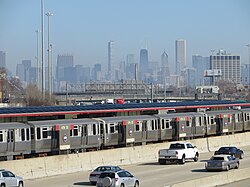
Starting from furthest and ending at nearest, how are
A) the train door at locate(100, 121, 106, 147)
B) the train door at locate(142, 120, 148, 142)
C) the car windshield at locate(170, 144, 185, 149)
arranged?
the train door at locate(142, 120, 148, 142) < the train door at locate(100, 121, 106, 147) < the car windshield at locate(170, 144, 185, 149)

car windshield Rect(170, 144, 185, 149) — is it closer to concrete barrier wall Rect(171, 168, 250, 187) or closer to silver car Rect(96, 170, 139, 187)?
concrete barrier wall Rect(171, 168, 250, 187)

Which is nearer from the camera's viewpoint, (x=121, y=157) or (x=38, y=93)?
(x=121, y=157)

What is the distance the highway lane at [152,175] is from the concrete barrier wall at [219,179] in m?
1.85

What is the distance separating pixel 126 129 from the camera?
5419 centimetres

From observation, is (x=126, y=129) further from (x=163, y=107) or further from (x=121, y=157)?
(x=163, y=107)

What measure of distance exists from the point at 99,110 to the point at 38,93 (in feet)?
269

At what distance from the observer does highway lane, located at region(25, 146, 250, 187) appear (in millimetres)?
38731

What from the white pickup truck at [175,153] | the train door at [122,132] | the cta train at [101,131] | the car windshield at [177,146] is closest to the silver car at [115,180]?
the cta train at [101,131]

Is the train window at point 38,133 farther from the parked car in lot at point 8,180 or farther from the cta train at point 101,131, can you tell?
the parked car in lot at point 8,180

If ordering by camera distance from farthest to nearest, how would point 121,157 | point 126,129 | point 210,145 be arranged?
point 210,145 < point 126,129 < point 121,157

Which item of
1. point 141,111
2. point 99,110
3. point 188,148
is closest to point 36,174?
point 188,148

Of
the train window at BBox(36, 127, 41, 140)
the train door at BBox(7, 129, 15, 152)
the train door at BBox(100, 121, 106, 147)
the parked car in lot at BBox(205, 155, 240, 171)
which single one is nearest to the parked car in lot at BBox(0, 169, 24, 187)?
the train door at BBox(7, 129, 15, 152)

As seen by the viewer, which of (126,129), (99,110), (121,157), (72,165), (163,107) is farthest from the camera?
(163,107)

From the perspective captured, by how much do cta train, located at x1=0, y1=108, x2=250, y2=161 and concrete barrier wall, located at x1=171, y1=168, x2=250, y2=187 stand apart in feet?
38.9
